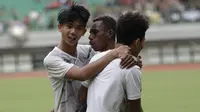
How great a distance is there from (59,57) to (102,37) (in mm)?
346

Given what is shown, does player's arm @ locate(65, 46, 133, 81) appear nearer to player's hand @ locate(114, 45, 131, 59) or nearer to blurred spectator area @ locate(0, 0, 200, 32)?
player's hand @ locate(114, 45, 131, 59)

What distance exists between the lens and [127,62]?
3637mm

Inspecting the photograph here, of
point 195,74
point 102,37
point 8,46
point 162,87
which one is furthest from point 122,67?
point 8,46

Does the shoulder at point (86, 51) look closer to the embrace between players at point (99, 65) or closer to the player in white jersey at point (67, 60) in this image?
the embrace between players at point (99, 65)

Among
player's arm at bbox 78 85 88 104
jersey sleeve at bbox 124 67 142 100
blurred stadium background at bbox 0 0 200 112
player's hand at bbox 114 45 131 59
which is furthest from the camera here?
blurred stadium background at bbox 0 0 200 112

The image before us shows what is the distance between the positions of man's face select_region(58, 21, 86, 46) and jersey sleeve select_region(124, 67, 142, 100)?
78cm

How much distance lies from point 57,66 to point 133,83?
0.79m

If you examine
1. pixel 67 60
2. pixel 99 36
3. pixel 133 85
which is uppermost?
pixel 99 36

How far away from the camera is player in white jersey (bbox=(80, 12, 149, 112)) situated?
3.63m

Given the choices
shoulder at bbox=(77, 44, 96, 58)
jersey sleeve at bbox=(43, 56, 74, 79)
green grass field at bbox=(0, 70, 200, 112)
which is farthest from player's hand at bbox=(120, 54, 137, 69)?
green grass field at bbox=(0, 70, 200, 112)

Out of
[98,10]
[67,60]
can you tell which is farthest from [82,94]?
[98,10]

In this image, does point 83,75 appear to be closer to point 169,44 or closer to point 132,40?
point 132,40

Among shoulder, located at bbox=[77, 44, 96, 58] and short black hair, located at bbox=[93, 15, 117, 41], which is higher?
short black hair, located at bbox=[93, 15, 117, 41]

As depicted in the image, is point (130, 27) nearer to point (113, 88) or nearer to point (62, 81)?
point (113, 88)
